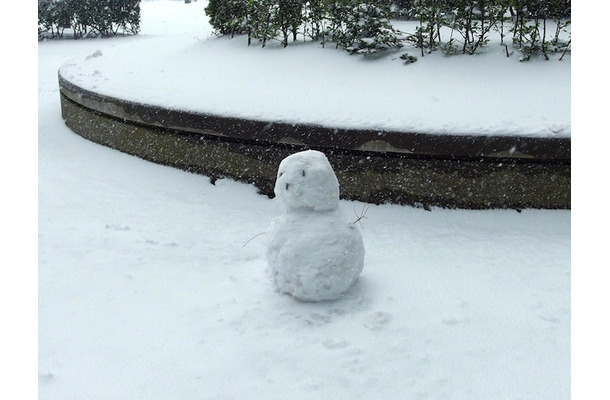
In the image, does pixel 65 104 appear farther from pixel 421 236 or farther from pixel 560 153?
pixel 560 153

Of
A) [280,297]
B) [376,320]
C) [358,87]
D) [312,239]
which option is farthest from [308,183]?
[358,87]

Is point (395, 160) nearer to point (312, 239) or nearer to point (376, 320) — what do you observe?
point (312, 239)

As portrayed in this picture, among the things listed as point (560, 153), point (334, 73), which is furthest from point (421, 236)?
point (334, 73)

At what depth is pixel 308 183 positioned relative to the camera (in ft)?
10.6

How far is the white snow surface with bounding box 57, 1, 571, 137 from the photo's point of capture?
4.51m

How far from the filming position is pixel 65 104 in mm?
7172

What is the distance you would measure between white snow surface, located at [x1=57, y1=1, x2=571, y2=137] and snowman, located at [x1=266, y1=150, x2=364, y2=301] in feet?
4.49

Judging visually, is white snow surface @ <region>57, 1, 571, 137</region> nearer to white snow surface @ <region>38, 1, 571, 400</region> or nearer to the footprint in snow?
white snow surface @ <region>38, 1, 571, 400</region>

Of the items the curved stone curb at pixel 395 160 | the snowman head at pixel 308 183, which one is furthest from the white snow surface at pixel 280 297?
the snowman head at pixel 308 183

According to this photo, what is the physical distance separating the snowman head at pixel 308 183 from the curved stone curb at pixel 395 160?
1286mm

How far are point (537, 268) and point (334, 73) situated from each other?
9.17 ft

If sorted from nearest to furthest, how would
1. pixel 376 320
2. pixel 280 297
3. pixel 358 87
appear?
pixel 376 320 → pixel 280 297 → pixel 358 87

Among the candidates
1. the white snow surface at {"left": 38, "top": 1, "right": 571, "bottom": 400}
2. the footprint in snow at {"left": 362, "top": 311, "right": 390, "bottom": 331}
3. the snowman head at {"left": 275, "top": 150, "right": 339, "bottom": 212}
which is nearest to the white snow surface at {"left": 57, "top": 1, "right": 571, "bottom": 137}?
the white snow surface at {"left": 38, "top": 1, "right": 571, "bottom": 400}

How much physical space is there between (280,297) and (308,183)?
2.14 feet
